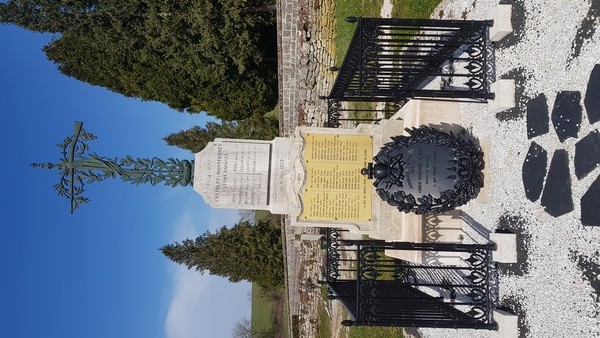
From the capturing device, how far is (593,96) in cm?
525

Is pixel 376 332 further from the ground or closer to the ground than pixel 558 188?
closer to the ground

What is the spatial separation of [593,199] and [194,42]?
12966 mm

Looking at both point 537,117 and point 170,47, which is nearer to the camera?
point 537,117

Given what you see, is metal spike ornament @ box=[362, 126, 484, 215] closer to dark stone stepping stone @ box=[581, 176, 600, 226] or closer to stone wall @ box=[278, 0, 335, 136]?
dark stone stepping stone @ box=[581, 176, 600, 226]

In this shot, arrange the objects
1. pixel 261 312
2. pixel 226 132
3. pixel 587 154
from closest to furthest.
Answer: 1. pixel 587 154
2. pixel 226 132
3. pixel 261 312

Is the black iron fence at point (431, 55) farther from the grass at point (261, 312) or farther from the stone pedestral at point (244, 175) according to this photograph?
the grass at point (261, 312)

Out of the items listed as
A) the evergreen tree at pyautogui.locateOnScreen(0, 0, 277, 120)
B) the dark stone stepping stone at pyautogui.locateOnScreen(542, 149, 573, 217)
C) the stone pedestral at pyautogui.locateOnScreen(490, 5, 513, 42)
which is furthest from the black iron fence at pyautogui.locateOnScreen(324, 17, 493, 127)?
the evergreen tree at pyautogui.locateOnScreen(0, 0, 277, 120)

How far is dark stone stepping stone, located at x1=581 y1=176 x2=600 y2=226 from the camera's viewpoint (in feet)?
16.9

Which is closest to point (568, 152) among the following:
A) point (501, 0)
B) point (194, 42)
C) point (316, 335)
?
point (501, 0)

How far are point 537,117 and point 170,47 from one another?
38.4 ft

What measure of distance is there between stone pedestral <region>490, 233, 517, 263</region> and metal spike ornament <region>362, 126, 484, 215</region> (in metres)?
0.68

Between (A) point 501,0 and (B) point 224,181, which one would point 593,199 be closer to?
(A) point 501,0

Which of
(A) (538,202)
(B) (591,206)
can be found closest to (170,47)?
(A) (538,202)

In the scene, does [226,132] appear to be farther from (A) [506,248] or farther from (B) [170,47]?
(A) [506,248]
